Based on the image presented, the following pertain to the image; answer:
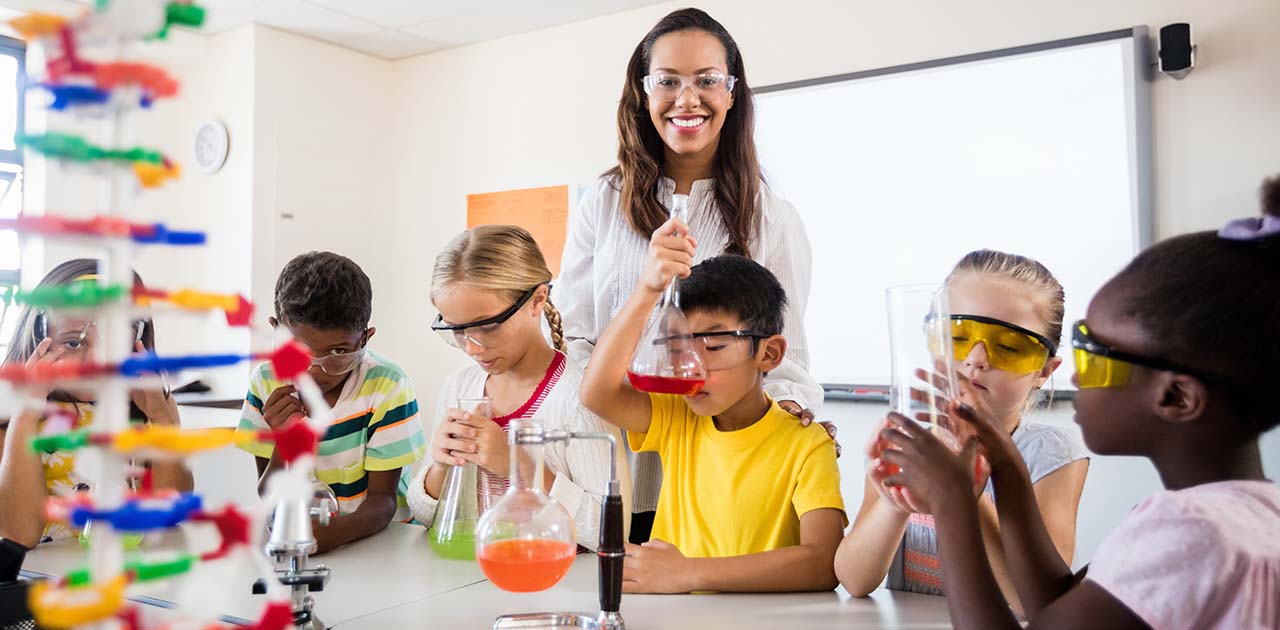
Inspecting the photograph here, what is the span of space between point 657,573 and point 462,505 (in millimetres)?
371

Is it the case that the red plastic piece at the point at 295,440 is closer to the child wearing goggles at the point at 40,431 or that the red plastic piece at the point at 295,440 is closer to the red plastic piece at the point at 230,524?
the red plastic piece at the point at 230,524

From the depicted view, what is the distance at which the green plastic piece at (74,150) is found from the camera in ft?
1.38

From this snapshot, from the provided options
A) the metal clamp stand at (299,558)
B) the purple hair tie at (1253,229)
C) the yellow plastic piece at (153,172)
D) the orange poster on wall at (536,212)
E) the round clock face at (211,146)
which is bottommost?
the metal clamp stand at (299,558)

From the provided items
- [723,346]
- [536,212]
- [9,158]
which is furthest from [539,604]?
[9,158]

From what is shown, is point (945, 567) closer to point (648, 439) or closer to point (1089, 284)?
point (648, 439)

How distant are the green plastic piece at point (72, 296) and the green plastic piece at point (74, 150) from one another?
0.06m

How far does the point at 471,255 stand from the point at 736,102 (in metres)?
0.67

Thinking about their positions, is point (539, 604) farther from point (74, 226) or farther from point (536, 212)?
point (536, 212)

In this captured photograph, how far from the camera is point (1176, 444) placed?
1.03 metres

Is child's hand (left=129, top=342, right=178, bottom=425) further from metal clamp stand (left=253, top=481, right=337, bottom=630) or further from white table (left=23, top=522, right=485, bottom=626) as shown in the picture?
metal clamp stand (left=253, top=481, right=337, bottom=630)

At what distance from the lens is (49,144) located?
0.42 m

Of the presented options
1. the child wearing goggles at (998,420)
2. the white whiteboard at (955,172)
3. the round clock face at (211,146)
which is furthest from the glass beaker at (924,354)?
the round clock face at (211,146)

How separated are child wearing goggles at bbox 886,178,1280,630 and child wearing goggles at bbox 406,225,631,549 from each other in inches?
29.2

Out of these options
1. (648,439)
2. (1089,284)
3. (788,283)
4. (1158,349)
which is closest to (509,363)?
(648,439)
